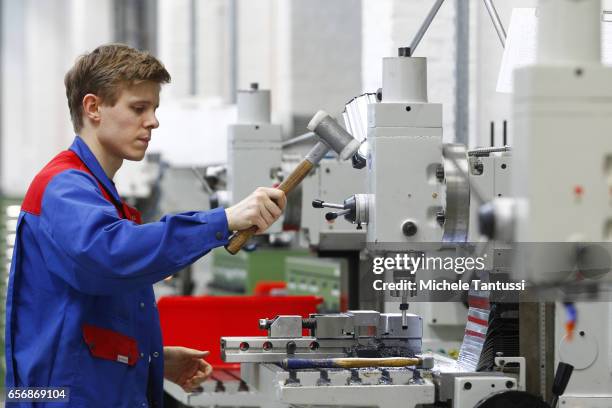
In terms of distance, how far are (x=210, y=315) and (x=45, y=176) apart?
1.23 metres

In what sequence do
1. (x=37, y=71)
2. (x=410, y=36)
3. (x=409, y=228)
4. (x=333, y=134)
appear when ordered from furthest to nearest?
1. (x=37, y=71)
2. (x=410, y=36)
3. (x=333, y=134)
4. (x=409, y=228)

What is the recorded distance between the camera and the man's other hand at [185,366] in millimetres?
2643

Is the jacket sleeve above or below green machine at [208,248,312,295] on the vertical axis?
above

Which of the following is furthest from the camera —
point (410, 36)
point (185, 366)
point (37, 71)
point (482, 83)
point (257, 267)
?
point (37, 71)

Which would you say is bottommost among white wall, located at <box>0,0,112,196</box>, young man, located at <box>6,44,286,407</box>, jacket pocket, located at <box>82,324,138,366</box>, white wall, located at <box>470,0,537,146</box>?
jacket pocket, located at <box>82,324,138,366</box>

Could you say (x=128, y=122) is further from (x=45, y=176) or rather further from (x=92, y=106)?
(x=45, y=176)

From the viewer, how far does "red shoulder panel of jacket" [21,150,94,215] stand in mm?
2205

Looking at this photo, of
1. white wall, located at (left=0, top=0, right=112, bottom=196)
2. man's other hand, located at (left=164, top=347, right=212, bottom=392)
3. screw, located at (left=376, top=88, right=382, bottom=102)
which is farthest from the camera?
white wall, located at (left=0, top=0, right=112, bottom=196)

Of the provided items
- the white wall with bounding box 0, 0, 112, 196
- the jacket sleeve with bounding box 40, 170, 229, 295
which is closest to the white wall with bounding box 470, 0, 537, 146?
the jacket sleeve with bounding box 40, 170, 229, 295

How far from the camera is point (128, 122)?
226 centimetres

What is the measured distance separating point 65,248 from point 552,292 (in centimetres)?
85

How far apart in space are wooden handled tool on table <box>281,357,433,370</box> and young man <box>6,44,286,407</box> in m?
0.29

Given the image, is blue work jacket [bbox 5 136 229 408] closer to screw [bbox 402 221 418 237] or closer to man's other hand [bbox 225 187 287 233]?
man's other hand [bbox 225 187 287 233]

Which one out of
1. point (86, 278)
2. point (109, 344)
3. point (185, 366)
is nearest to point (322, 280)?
point (185, 366)
